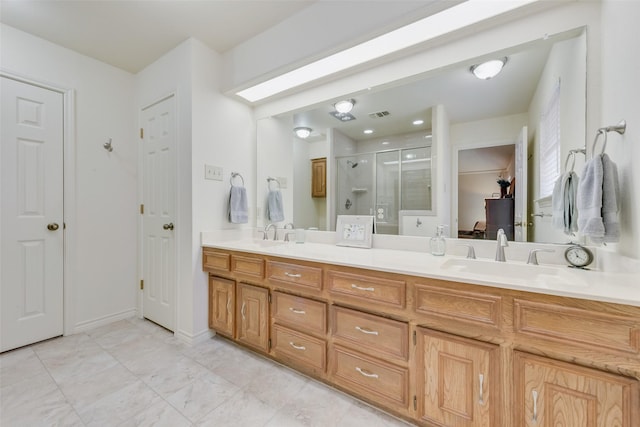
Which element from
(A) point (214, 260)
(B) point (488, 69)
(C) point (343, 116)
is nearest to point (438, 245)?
(B) point (488, 69)

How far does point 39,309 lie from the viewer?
2.15 meters

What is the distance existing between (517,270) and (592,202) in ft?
1.40

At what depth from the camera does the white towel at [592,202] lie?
3.43ft

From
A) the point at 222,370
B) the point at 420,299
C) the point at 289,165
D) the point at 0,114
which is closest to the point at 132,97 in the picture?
the point at 0,114

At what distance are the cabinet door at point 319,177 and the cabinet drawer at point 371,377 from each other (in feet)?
4.08

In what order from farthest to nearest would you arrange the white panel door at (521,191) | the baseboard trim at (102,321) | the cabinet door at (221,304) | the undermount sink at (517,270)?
1. the baseboard trim at (102,321)
2. the cabinet door at (221,304)
3. the white panel door at (521,191)
4. the undermount sink at (517,270)

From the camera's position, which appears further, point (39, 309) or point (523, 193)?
point (39, 309)

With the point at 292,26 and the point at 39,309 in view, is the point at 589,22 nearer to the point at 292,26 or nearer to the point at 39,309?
the point at 292,26

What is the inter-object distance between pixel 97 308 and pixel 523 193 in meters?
3.56

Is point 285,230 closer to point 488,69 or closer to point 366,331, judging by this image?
point 366,331

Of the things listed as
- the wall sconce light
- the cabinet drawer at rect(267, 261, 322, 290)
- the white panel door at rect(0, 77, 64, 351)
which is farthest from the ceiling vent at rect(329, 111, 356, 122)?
the white panel door at rect(0, 77, 64, 351)

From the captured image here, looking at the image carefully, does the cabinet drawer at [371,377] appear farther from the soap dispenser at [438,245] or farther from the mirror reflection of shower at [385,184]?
the mirror reflection of shower at [385,184]

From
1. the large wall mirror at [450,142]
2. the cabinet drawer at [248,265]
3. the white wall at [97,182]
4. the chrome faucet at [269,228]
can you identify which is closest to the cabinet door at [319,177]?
the large wall mirror at [450,142]

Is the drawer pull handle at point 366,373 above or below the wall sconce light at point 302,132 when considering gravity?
below
